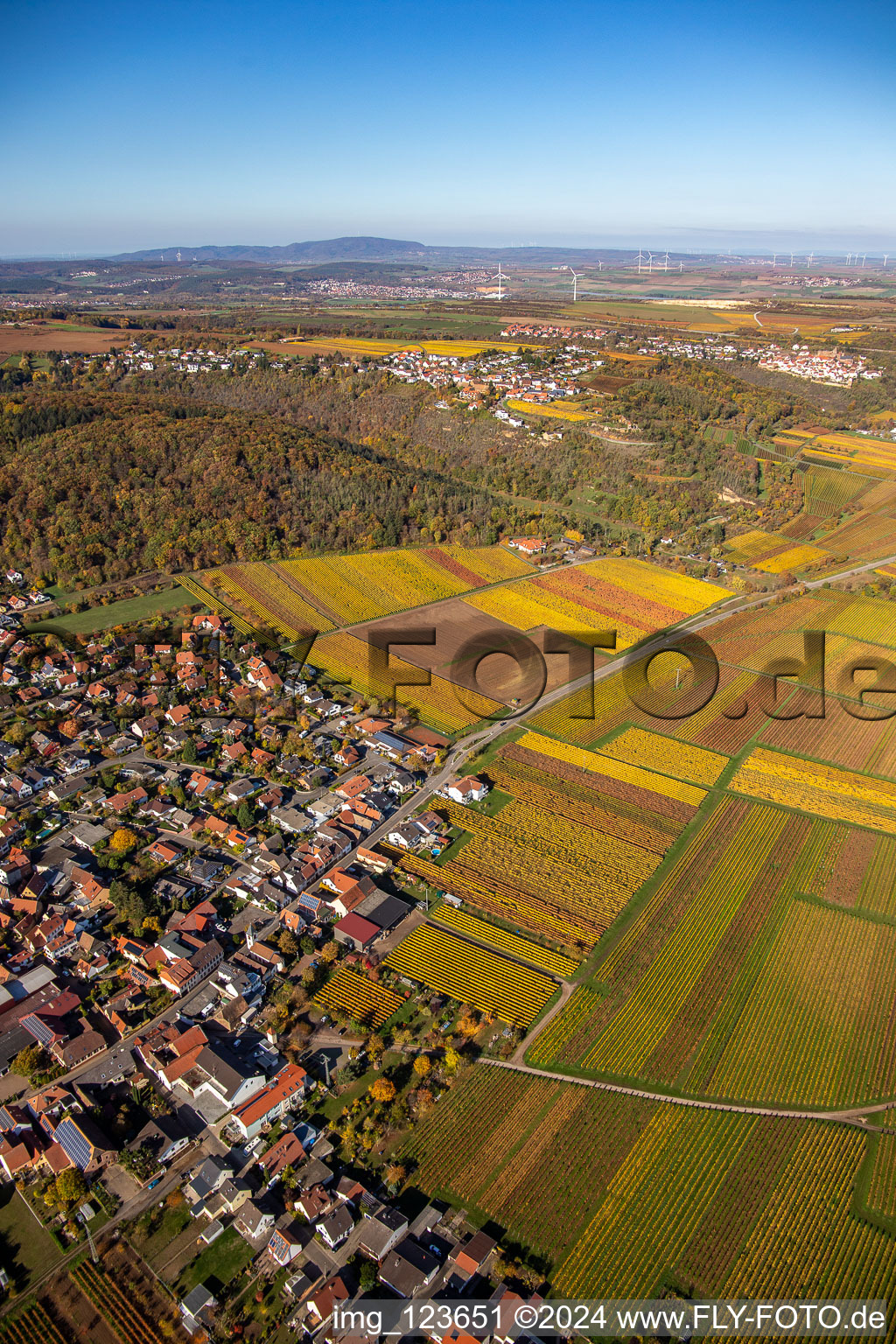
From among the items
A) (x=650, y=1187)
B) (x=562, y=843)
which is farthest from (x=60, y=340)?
(x=650, y=1187)

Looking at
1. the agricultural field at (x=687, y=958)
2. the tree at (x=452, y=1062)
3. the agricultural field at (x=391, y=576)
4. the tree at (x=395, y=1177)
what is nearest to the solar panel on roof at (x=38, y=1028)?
the tree at (x=395, y=1177)

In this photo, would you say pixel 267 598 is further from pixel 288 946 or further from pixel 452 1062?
pixel 452 1062

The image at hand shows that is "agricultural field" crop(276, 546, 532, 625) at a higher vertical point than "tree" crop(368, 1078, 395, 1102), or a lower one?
higher

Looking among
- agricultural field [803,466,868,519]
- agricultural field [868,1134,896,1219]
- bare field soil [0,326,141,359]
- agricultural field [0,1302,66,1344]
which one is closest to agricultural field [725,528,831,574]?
agricultural field [803,466,868,519]

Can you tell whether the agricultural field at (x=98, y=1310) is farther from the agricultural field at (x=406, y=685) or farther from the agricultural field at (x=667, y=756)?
the agricultural field at (x=667, y=756)

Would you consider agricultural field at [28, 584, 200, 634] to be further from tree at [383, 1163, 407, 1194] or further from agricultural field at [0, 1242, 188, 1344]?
tree at [383, 1163, 407, 1194]

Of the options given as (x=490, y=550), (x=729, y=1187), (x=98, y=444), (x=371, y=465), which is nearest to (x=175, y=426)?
(x=98, y=444)

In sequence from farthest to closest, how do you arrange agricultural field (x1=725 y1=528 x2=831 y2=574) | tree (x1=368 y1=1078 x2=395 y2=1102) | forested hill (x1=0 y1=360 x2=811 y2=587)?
agricultural field (x1=725 y1=528 x2=831 y2=574) → forested hill (x1=0 y1=360 x2=811 y2=587) → tree (x1=368 y1=1078 x2=395 y2=1102)
